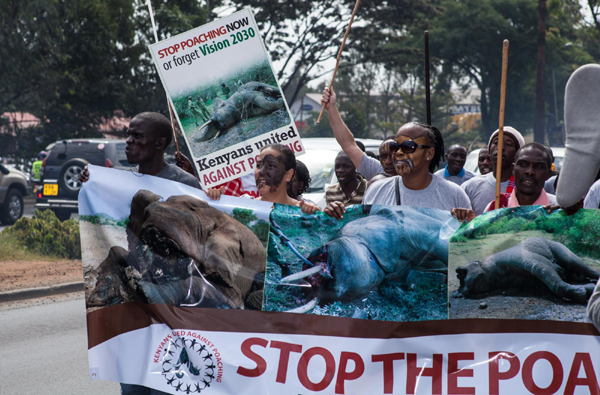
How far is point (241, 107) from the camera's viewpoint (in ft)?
18.0

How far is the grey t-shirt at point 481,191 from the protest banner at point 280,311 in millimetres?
1376

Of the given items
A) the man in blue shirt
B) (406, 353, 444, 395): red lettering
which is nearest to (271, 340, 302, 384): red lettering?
(406, 353, 444, 395): red lettering

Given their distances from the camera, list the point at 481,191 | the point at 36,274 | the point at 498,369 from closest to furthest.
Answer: the point at 498,369 → the point at 481,191 → the point at 36,274

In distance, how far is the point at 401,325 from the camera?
3.70 meters

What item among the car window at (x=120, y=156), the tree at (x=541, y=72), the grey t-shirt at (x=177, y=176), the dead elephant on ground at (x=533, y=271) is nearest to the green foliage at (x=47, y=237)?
the car window at (x=120, y=156)

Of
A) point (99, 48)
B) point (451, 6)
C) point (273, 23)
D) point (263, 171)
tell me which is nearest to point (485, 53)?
point (451, 6)

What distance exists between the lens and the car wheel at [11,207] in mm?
16156

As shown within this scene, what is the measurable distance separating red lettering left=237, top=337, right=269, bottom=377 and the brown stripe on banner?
0.18 ft

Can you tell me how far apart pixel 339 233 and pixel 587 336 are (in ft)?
4.27

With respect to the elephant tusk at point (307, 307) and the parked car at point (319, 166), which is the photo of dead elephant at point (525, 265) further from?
the parked car at point (319, 166)

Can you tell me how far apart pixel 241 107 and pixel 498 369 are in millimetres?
2814

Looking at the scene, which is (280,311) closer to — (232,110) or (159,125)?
(159,125)

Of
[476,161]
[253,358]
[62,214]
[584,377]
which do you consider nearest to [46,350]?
[253,358]

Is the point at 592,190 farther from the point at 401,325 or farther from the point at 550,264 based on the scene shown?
the point at 401,325
